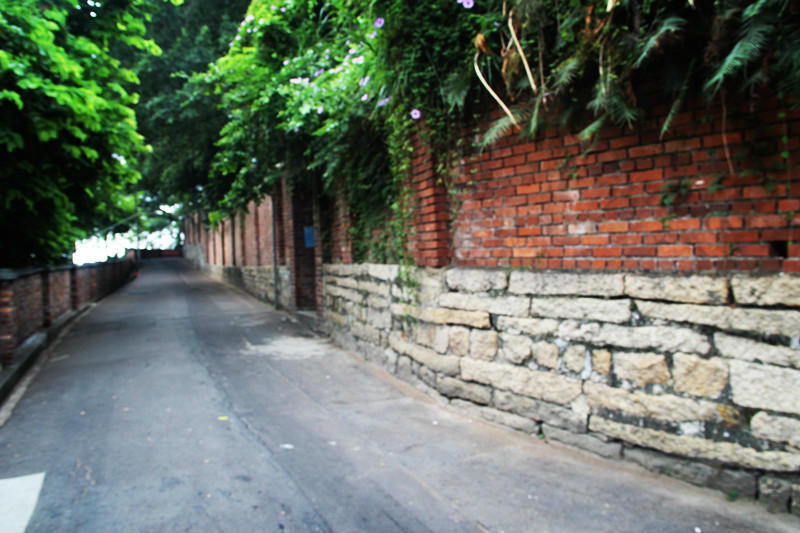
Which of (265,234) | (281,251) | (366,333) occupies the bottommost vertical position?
(366,333)

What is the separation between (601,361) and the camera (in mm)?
3871

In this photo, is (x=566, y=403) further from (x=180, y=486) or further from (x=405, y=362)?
(x=180, y=486)

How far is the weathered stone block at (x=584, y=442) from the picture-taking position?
3848mm

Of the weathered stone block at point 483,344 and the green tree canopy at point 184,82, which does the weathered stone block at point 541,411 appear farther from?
the green tree canopy at point 184,82

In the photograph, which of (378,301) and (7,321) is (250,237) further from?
(378,301)

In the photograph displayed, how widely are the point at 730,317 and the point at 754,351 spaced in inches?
9.0

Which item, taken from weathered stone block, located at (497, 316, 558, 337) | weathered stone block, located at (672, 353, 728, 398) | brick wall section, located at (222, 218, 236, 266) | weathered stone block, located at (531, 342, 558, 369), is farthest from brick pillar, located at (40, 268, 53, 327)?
brick wall section, located at (222, 218, 236, 266)

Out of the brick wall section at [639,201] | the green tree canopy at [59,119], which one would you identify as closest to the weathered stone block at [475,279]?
the brick wall section at [639,201]

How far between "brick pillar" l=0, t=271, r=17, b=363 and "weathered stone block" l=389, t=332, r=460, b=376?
17.2 feet

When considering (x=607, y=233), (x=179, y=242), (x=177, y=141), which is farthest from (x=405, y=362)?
(x=179, y=242)

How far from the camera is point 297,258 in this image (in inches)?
520

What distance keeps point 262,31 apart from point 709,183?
7.88 meters

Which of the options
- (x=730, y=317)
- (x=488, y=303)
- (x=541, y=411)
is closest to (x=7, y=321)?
(x=488, y=303)

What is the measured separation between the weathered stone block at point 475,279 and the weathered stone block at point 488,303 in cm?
7
